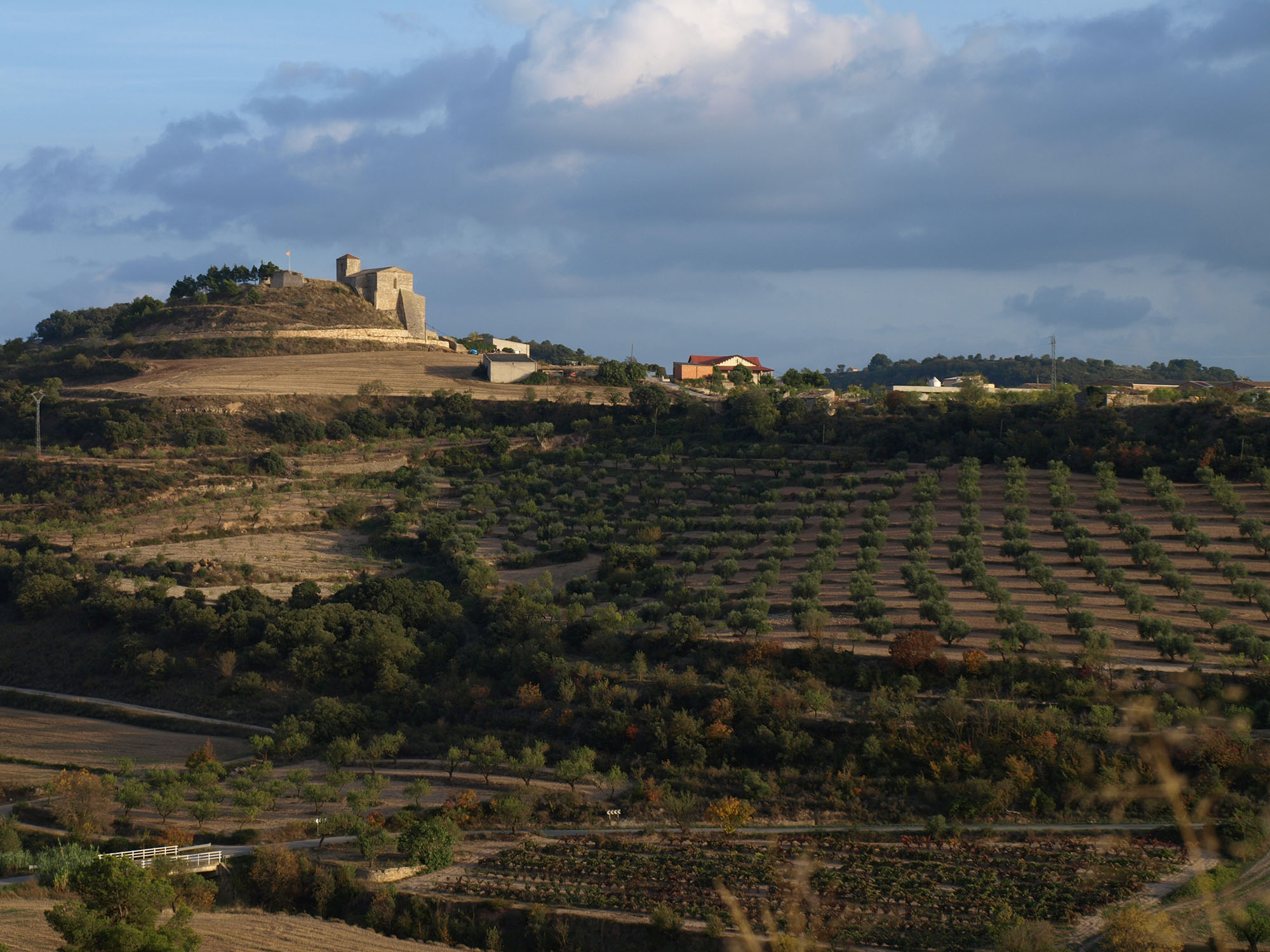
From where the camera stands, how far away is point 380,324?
7162cm

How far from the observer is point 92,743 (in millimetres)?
26141

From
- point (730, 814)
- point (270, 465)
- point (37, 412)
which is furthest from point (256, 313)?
point (730, 814)

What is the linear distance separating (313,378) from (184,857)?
4437 centimetres

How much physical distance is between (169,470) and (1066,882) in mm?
40535

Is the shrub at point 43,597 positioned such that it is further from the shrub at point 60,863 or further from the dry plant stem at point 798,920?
the dry plant stem at point 798,920

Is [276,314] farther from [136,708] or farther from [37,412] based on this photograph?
[136,708]

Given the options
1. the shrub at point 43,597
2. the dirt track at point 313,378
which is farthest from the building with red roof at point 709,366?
the shrub at point 43,597

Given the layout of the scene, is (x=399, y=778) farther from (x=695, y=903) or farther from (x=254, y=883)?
(x=695, y=903)

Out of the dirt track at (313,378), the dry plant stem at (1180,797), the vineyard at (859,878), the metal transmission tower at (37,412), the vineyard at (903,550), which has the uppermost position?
the dirt track at (313,378)

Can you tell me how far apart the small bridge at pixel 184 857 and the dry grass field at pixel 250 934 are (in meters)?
1.46

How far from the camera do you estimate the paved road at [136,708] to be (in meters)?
27.3

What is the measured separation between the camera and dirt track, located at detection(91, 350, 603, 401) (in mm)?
57250

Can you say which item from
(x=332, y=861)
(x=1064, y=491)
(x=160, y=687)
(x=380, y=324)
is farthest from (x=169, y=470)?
(x=1064, y=491)

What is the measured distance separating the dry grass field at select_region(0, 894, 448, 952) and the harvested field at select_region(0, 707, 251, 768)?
7.76m
